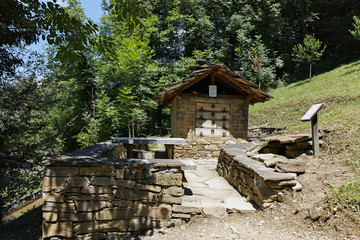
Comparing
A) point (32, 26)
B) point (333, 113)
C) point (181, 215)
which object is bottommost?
point (181, 215)

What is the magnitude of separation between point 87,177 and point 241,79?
22.8 ft

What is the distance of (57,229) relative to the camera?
3.44 metres

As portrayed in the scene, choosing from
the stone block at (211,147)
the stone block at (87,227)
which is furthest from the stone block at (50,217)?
the stone block at (211,147)

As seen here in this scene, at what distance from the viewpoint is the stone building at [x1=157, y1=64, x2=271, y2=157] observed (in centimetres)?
905

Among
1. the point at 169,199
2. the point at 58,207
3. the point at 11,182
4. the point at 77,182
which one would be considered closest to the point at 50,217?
→ the point at 58,207

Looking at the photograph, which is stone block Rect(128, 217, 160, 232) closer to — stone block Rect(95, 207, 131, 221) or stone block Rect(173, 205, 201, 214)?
stone block Rect(95, 207, 131, 221)

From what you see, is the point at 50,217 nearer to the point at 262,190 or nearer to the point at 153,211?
the point at 153,211

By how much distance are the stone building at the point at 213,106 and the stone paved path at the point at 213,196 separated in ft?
9.34

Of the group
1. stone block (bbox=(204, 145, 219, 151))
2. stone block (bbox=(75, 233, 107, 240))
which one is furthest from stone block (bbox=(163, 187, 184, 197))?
stone block (bbox=(204, 145, 219, 151))

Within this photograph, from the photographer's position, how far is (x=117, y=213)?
3.53 metres

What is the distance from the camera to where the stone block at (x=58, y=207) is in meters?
3.42

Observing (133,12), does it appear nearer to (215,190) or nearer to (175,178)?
(175,178)

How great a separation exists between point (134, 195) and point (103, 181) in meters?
0.51

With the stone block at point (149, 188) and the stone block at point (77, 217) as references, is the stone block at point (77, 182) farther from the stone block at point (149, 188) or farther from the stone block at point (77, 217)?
the stone block at point (149, 188)
